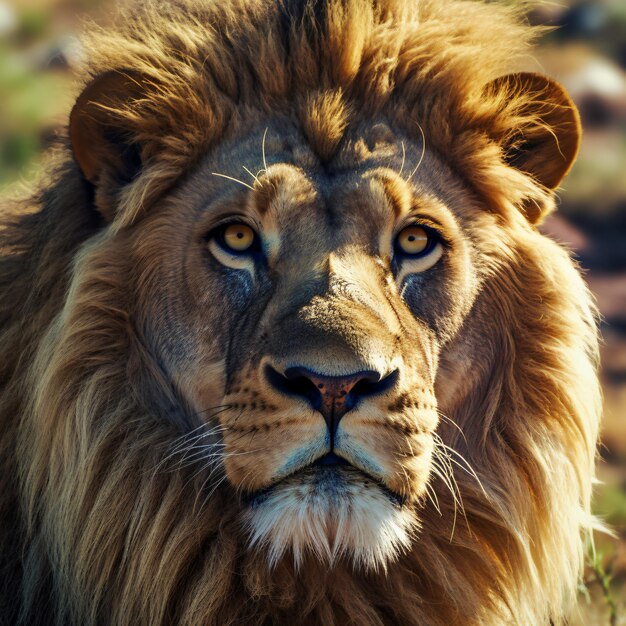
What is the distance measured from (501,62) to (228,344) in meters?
1.31

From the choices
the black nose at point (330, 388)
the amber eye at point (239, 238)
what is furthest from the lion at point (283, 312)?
the black nose at point (330, 388)

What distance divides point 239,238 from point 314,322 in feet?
1.66

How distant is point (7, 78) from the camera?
12.6 metres

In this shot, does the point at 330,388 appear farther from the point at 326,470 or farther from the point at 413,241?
the point at 413,241

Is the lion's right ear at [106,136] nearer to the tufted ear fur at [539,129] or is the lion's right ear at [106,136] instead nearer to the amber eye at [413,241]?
the amber eye at [413,241]

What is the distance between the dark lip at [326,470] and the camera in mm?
2803

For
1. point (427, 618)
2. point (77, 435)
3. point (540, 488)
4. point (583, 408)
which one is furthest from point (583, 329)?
point (77, 435)

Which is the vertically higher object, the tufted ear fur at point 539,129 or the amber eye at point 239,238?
the tufted ear fur at point 539,129

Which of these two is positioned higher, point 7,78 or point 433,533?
point 7,78

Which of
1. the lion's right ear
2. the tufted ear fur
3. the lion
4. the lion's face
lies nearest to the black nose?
the lion's face

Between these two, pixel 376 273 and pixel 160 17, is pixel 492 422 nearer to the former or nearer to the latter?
pixel 376 273

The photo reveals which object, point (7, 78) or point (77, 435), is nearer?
point (77, 435)

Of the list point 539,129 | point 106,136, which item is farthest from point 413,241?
point 106,136

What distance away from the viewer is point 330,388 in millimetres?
2707
